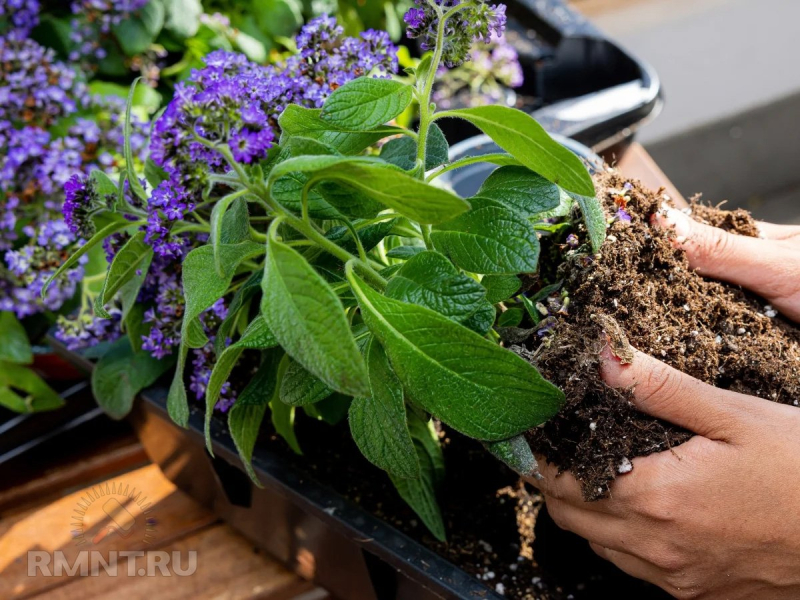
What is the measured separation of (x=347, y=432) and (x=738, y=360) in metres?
0.39

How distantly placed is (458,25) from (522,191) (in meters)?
0.12

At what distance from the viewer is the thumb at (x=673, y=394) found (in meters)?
0.54

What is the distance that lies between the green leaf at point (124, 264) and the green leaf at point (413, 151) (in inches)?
8.2

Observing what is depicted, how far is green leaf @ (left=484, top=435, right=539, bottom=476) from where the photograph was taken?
531mm

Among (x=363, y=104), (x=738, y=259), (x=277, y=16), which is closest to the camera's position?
(x=363, y=104)

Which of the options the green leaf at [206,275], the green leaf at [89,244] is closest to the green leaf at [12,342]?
the green leaf at [89,244]

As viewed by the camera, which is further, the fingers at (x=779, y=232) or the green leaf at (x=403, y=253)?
the fingers at (x=779, y=232)

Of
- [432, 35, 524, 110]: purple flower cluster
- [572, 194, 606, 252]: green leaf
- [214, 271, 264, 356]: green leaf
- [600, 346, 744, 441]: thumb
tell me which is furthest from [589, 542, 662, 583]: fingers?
[432, 35, 524, 110]: purple flower cluster

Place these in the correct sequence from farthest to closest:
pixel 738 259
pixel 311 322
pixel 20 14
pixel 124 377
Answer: pixel 20 14 → pixel 124 377 → pixel 738 259 → pixel 311 322

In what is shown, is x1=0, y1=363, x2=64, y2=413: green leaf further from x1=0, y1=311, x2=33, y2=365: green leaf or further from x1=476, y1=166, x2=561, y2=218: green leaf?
x1=476, y1=166, x2=561, y2=218: green leaf

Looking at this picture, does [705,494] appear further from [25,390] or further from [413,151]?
[25,390]

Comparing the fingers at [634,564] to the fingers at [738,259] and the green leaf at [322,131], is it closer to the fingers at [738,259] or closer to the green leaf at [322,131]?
the fingers at [738,259]

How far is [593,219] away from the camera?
1.82 feet

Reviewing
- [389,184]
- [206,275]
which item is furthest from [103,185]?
[389,184]
